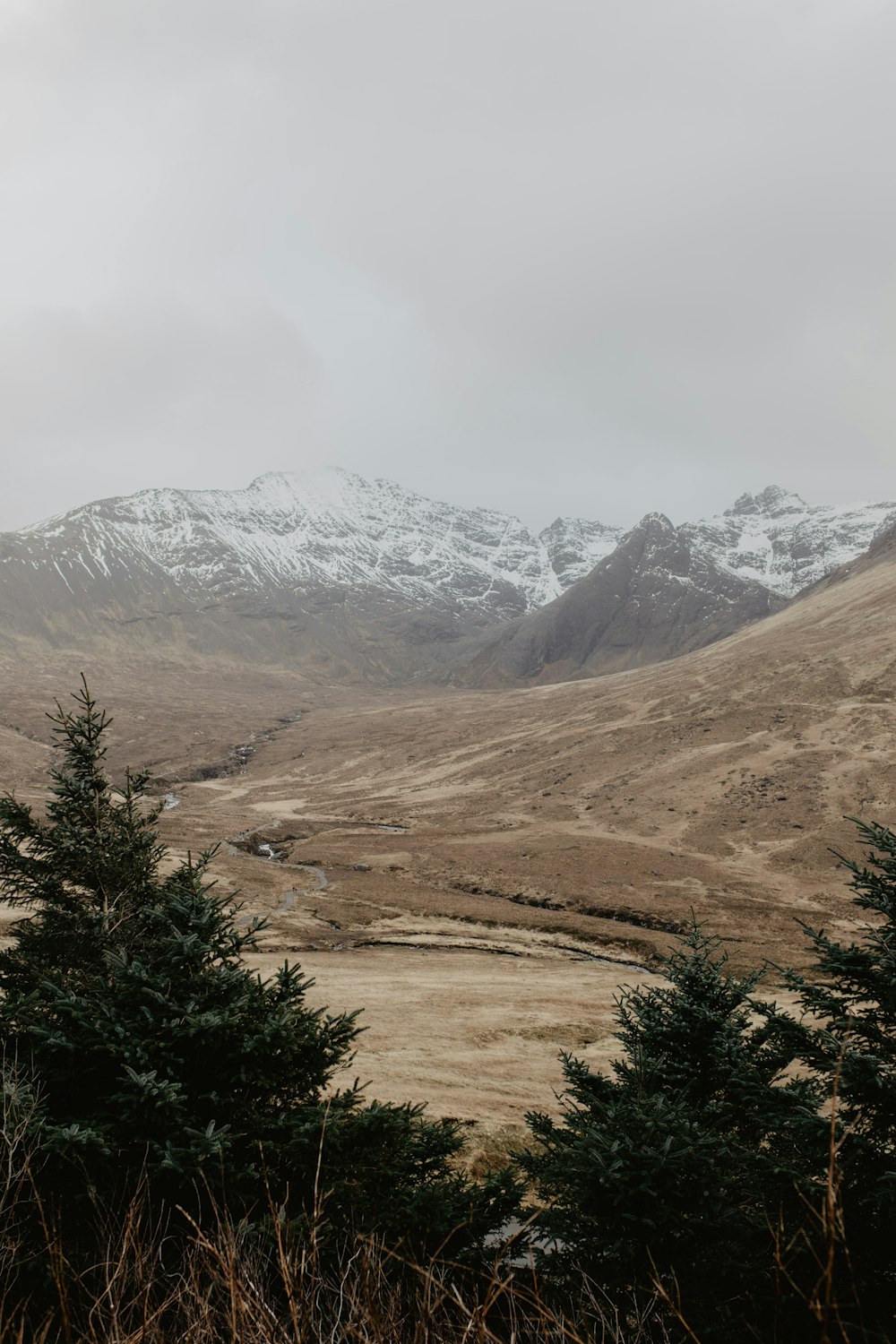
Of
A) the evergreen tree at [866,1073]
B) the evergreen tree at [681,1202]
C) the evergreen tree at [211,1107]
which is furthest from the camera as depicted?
the evergreen tree at [681,1202]

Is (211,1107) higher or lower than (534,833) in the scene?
higher

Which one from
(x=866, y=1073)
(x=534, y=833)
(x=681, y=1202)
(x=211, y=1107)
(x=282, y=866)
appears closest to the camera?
(x=866, y=1073)

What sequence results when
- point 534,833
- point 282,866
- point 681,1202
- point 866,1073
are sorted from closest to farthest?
point 866,1073 < point 681,1202 < point 282,866 < point 534,833

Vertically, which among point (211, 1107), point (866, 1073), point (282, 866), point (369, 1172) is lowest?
point (282, 866)

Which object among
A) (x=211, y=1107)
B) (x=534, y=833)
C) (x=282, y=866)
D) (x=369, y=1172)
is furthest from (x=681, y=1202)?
(x=534, y=833)

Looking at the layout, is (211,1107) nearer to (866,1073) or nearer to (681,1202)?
(681,1202)

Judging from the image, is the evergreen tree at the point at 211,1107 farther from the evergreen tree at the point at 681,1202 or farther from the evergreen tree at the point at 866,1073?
the evergreen tree at the point at 866,1073

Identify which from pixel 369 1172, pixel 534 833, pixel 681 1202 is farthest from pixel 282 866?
pixel 681 1202

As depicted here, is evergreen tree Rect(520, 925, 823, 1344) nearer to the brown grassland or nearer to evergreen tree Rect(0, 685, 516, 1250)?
evergreen tree Rect(0, 685, 516, 1250)

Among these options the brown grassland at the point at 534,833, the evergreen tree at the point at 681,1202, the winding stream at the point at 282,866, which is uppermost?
the evergreen tree at the point at 681,1202

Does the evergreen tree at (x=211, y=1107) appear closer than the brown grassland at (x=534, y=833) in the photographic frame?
Yes

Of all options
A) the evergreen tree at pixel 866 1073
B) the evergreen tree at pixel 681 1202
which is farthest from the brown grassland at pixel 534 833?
the evergreen tree at pixel 681 1202

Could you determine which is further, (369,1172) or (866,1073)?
(369,1172)

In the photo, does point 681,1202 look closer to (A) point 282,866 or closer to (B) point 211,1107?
(B) point 211,1107
